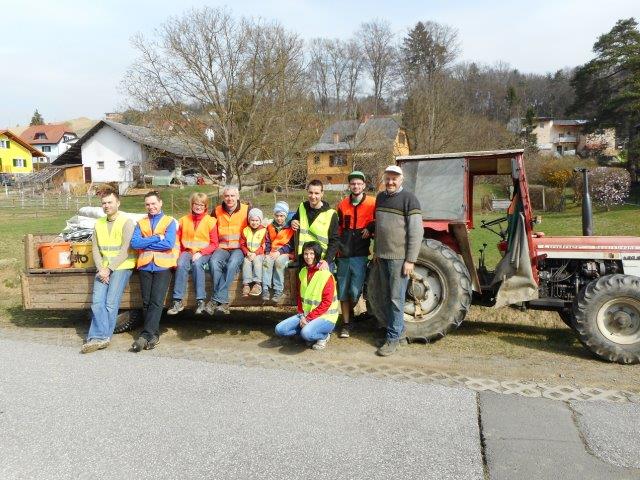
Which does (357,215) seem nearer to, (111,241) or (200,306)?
(200,306)

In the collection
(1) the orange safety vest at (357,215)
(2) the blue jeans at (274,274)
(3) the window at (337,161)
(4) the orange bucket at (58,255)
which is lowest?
(2) the blue jeans at (274,274)

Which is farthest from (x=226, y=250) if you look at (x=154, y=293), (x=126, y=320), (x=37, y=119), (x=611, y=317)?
(x=37, y=119)

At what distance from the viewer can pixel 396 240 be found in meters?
5.40

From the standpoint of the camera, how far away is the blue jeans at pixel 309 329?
17.6ft

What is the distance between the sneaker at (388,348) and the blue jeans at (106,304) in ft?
9.65

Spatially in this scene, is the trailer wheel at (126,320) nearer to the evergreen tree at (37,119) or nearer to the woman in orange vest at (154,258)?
the woman in orange vest at (154,258)

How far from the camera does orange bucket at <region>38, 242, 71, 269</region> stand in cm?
659

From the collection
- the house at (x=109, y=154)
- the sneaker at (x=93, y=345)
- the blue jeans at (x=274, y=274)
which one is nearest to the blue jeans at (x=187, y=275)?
the blue jeans at (x=274, y=274)

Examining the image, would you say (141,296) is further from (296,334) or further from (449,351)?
(449,351)

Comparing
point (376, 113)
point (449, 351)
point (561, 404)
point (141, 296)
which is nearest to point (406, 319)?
point (449, 351)

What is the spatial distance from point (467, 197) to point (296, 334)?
241cm

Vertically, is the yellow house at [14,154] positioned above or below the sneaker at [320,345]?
above

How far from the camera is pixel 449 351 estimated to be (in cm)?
545

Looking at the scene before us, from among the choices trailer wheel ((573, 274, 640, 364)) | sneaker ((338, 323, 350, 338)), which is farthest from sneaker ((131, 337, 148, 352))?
trailer wheel ((573, 274, 640, 364))
